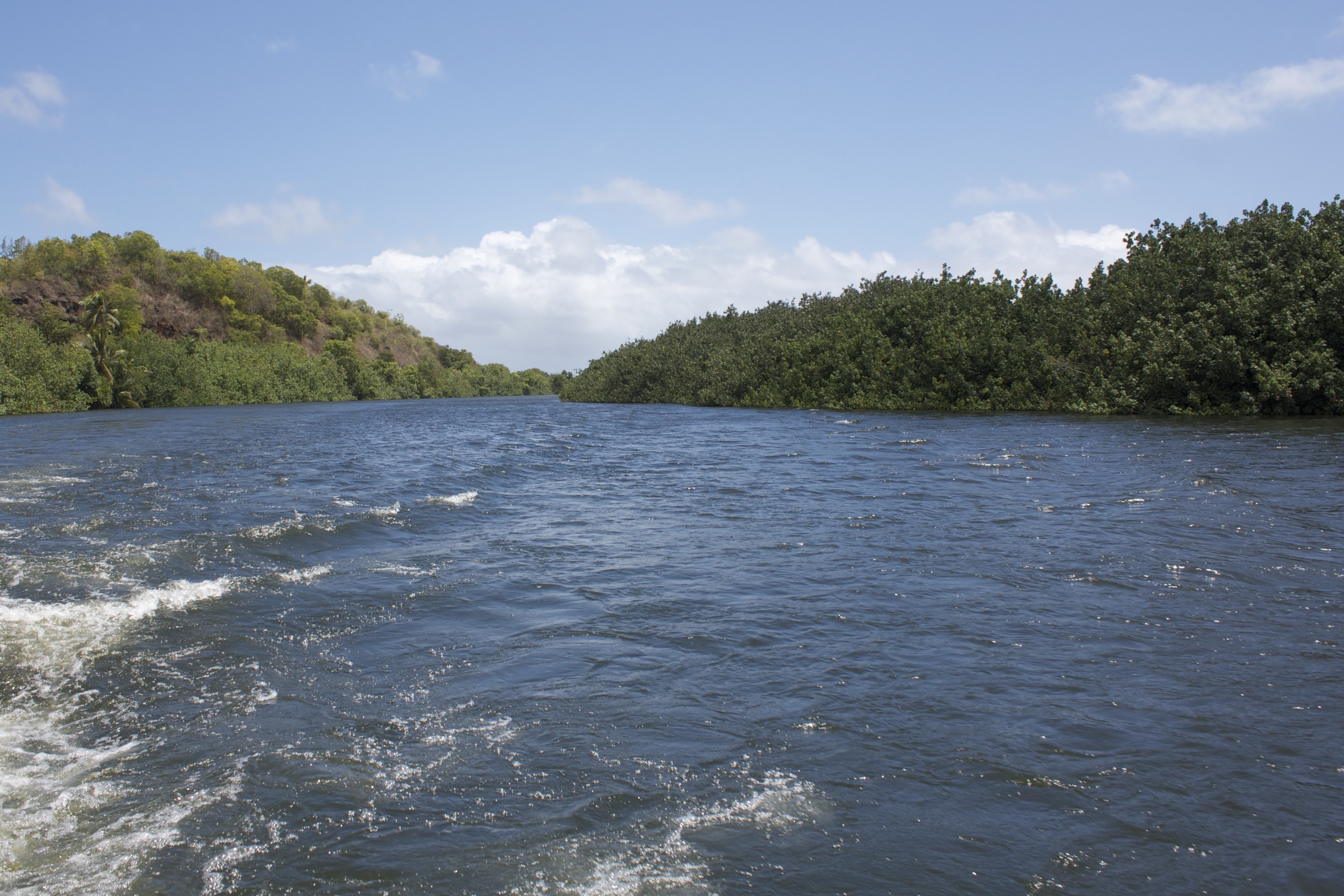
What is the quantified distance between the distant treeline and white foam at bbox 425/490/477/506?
24325 millimetres

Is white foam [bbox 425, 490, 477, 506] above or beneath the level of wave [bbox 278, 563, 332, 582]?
above

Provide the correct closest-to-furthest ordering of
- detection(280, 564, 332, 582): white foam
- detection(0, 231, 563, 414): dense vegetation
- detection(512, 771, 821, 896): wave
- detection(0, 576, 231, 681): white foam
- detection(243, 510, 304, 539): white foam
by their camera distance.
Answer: detection(512, 771, 821, 896): wave → detection(0, 576, 231, 681): white foam → detection(280, 564, 332, 582): white foam → detection(243, 510, 304, 539): white foam → detection(0, 231, 563, 414): dense vegetation

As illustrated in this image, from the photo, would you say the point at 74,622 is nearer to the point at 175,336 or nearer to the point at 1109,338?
the point at 1109,338

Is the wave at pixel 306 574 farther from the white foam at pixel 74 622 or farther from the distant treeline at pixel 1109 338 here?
the distant treeline at pixel 1109 338

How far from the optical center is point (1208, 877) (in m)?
3.67

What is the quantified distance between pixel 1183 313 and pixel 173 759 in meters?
33.5

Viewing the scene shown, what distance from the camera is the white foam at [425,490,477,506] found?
14336mm

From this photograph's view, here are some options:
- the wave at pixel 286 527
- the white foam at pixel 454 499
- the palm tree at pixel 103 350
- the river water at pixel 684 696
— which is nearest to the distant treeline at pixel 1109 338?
the river water at pixel 684 696

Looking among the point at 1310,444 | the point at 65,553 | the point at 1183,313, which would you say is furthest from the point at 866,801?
the point at 1183,313

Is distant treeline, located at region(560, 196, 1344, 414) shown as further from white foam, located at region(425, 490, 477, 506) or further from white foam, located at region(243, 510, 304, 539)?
white foam, located at region(243, 510, 304, 539)

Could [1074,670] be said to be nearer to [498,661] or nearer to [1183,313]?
[498,661]

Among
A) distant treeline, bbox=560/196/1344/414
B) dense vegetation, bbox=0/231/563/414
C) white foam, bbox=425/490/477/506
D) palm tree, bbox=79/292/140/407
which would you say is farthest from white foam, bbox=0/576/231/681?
palm tree, bbox=79/292/140/407

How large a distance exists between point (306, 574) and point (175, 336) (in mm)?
112083

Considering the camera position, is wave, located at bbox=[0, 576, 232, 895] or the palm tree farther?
the palm tree
